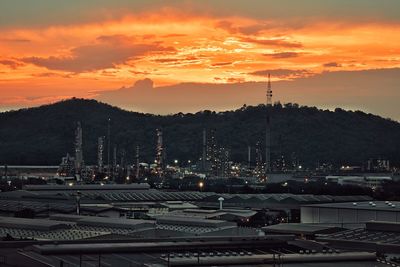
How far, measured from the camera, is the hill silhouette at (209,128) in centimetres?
13838

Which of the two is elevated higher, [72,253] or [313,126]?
[313,126]

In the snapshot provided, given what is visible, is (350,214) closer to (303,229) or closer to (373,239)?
(303,229)

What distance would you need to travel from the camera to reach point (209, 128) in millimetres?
147000

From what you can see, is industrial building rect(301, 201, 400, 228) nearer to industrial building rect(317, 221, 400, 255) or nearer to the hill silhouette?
industrial building rect(317, 221, 400, 255)

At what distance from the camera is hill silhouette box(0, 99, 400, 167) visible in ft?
454

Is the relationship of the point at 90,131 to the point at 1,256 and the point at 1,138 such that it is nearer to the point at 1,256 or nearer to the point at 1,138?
the point at 1,138

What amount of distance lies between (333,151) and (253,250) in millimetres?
124301

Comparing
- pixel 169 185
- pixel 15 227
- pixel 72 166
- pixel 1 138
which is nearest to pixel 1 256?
pixel 15 227

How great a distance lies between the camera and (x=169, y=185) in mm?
79188

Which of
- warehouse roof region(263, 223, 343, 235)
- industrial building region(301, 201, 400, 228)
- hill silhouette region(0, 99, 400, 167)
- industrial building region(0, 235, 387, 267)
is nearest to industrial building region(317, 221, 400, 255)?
warehouse roof region(263, 223, 343, 235)

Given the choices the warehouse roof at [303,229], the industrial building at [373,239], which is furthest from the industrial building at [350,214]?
the industrial building at [373,239]

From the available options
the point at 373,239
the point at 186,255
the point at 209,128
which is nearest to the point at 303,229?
the point at 373,239

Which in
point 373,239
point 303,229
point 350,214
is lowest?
point 303,229

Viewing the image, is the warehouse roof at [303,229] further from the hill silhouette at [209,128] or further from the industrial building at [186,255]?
the hill silhouette at [209,128]
